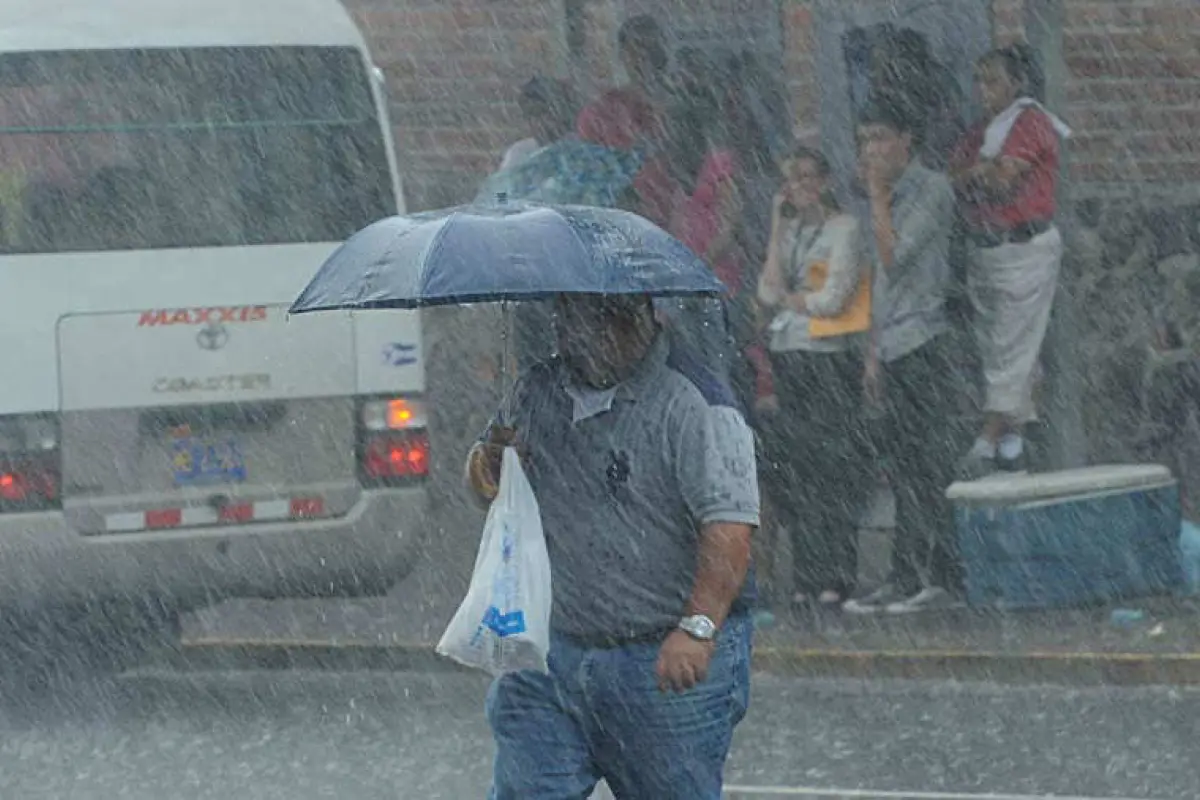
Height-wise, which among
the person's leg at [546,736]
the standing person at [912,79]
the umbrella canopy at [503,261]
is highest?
the standing person at [912,79]

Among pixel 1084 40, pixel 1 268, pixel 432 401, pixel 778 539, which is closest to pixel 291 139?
pixel 1 268

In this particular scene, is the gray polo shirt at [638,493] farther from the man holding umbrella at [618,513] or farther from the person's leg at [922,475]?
the person's leg at [922,475]

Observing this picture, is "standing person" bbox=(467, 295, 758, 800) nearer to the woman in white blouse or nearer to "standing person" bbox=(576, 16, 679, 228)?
"standing person" bbox=(576, 16, 679, 228)

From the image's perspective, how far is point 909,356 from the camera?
463 inches

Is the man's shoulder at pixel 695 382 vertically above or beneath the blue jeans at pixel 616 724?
above

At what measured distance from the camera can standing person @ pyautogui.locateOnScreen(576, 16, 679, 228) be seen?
1142cm

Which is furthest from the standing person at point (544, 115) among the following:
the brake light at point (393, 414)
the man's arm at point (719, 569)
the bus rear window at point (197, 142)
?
the man's arm at point (719, 569)

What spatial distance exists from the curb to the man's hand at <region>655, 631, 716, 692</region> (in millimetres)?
5274

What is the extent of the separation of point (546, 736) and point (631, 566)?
383mm

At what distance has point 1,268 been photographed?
10.4 metres

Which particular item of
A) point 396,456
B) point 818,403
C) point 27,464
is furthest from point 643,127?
point 27,464

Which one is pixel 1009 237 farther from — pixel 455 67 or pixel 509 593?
pixel 509 593

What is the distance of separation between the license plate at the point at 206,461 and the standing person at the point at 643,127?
6.34 ft

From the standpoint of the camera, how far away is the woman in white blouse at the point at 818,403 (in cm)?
1180
